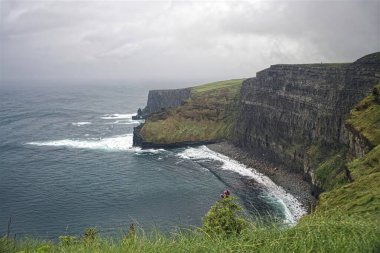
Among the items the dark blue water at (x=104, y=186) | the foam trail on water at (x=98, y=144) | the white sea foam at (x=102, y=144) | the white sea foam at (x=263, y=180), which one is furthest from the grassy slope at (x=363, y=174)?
the foam trail on water at (x=98, y=144)

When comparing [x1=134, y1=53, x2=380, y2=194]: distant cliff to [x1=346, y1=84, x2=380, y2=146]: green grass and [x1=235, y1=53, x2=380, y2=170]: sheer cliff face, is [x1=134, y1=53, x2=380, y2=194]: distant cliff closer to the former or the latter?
[x1=235, y1=53, x2=380, y2=170]: sheer cliff face

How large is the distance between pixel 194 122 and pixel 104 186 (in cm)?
5761

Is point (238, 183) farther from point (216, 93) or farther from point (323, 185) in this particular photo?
point (216, 93)

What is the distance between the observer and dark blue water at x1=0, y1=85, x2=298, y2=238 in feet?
219

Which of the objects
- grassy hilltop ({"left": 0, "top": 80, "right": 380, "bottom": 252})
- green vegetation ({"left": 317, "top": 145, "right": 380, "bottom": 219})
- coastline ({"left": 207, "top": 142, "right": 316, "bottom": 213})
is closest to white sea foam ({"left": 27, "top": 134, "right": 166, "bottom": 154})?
A: coastline ({"left": 207, "top": 142, "right": 316, "bottom": 213})

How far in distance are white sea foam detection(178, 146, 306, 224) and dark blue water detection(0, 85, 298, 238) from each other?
4.02 ft

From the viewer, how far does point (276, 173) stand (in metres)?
93.5

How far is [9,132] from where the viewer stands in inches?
5812

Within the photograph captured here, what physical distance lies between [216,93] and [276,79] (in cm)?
4484

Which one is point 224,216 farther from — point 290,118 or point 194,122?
point 194,122

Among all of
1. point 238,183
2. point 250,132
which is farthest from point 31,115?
point 238,183

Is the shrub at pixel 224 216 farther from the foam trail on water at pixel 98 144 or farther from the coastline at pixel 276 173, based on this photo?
the foam trail on water at pixel 98 144

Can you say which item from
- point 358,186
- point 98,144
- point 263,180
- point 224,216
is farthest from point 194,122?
point 224,216

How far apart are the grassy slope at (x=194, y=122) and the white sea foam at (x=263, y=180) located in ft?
A: 28.6
